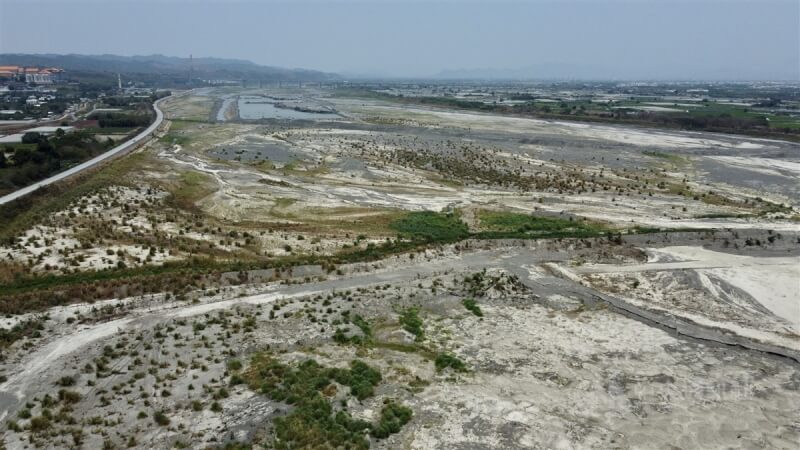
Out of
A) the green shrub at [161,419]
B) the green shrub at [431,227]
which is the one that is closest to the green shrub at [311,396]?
the green shrub at [161,419]

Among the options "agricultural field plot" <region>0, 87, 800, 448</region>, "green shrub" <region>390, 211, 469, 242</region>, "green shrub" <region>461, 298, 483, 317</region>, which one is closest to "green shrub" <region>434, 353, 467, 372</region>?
"agricultural field plot" <region>0, 87, 800, 448</region>

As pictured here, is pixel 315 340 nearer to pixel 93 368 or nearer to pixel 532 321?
pixel 93 368

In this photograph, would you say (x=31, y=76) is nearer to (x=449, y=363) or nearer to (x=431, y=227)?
(x=431, y=227)

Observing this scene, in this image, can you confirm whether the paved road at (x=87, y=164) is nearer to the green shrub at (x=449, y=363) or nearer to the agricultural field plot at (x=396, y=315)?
the agricultural field plot at (x=396, y=315)

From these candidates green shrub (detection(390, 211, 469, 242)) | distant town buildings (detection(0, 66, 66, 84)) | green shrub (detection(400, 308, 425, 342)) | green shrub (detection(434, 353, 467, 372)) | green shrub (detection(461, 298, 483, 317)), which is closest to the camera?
green shrub (detection(434, 353, 467, 372))

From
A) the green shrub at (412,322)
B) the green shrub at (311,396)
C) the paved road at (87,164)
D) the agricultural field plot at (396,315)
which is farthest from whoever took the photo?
the paved road at (87,164)

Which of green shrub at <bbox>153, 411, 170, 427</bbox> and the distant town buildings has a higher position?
the distant town buildings

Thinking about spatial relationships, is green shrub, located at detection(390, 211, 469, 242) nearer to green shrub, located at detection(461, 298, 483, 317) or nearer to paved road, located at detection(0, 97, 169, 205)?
green shrub, located at detection(461, 298, 483, 317)

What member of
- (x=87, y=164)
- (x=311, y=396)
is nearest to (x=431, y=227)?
(x=311, y=396)

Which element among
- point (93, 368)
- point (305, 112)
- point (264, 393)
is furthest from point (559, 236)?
point (305, 112)
